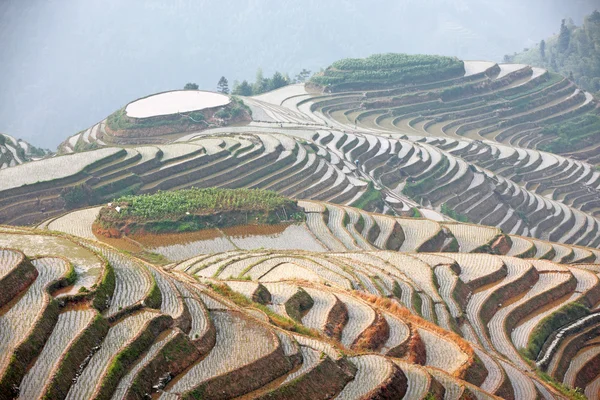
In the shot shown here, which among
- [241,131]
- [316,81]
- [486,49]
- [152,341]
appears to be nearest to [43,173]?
[241,131]

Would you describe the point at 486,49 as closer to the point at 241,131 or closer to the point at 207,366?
the point at 241,131

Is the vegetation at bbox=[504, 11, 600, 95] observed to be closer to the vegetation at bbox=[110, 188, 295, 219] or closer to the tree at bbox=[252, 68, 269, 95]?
the tree at bbox=[252, 68, 269, 95]

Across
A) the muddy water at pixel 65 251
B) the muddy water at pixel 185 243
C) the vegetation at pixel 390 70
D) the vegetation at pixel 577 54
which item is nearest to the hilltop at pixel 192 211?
the muddy water at pixel 185 243

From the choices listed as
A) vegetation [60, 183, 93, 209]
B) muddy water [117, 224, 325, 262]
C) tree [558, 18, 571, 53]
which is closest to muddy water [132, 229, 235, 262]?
muddy water [117, 224, 325, 262]

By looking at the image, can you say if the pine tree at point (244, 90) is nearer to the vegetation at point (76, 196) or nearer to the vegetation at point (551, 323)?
the vegetation at point (76, 196)

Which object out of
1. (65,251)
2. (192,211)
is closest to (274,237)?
(192,211)

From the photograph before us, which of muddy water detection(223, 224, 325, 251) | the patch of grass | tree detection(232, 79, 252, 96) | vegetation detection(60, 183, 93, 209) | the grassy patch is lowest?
muddy water detection(223, 224, 325, 251)
